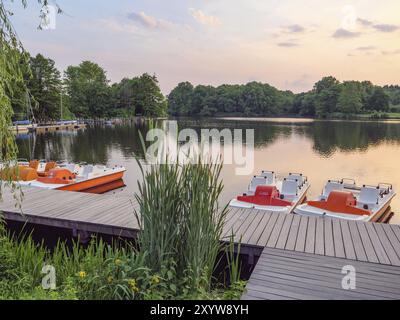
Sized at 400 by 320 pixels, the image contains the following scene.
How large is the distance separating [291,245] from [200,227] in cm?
172

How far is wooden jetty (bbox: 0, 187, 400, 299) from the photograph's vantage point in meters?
→ 3.10

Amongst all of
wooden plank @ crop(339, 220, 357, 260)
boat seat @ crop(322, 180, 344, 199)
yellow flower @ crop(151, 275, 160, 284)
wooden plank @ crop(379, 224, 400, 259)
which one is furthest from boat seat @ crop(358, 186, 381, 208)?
yellow flower @ crop(151, 275, 160, 284)

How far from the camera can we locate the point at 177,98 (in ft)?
301

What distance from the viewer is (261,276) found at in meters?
3.30

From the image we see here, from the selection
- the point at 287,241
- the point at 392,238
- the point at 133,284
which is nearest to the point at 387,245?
the point at 392,238

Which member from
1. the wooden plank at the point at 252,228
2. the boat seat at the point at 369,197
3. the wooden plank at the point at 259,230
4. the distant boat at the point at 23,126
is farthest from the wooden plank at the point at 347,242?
the distant boat at the point at 23,126

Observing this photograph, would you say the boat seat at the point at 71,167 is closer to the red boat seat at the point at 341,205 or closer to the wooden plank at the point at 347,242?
the red boat seat at the point at 341,205

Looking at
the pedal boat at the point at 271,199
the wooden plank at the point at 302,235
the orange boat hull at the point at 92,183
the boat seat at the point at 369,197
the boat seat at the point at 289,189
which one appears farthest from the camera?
the orange boat hull at the point at 92,183

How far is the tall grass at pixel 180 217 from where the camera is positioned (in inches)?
117

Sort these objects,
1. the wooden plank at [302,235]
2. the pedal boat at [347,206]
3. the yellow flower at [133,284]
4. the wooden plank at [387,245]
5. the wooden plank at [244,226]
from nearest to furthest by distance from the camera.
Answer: the yellow flower at [133,284] → the wooden plank at [387,245] → the wooden plank at [302,235] → the wooden plank at [244,226] → the pedal boat at [347,206]

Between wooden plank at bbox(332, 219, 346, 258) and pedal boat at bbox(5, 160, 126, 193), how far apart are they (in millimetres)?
7604

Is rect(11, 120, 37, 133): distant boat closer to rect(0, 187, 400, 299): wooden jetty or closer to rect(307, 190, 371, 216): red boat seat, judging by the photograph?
rect(0, 187, 400, 299): wooden jetty

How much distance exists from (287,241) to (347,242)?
2.75ft
